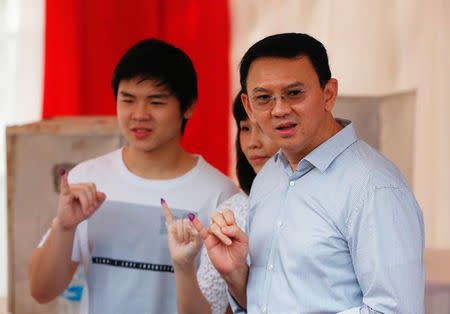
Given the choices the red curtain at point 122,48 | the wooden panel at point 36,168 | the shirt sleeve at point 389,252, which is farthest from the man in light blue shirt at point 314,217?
the red curtain at point 122,48

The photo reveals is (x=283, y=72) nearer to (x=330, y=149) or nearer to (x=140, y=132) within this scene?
(x=330, y=149)

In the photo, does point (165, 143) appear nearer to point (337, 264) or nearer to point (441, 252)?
point (337, 264)

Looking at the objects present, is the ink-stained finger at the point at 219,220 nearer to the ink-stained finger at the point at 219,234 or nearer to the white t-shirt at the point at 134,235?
the ink-stained finger at the point at 219,234

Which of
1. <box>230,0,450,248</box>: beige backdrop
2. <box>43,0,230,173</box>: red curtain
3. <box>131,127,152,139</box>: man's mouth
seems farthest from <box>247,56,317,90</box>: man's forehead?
<box>43,0,230,173</box>: red curtain

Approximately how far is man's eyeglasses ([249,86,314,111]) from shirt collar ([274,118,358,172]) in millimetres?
94

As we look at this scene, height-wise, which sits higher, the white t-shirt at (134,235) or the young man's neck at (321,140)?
the young man's neck at (321,140)

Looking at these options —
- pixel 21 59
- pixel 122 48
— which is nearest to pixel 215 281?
pixel 122 48

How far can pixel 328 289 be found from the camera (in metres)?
0.99

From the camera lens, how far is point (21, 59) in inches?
118

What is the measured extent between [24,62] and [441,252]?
215 centimetres

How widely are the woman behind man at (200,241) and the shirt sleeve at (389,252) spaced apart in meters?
0.40

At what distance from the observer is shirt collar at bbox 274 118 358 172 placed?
105cm

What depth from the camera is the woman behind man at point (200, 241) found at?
122 centimetres

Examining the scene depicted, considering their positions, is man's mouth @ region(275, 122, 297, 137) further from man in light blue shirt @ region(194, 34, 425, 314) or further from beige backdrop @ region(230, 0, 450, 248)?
beige backdrop @ region(230, 0, 450, 248)
